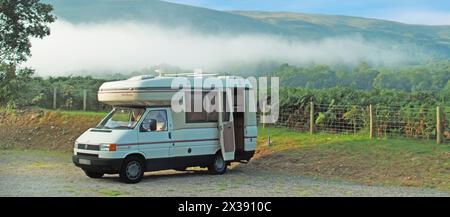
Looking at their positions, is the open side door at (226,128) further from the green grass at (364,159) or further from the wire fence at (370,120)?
the wire fence at (370,120)

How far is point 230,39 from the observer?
11169cm

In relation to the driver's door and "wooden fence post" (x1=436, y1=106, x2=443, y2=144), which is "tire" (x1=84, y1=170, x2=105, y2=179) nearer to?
the driver's door

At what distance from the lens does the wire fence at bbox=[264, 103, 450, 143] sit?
2091 cm

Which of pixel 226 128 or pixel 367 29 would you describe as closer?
pixel 226 128

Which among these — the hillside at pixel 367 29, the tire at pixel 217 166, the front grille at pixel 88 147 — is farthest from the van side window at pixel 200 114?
the hillside at pixel 367 29

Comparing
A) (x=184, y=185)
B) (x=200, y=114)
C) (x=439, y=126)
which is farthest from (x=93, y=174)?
(x=439, y=126)

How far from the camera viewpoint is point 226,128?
15.6 m

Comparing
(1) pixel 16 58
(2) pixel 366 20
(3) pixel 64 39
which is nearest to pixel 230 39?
(3) pixel 64 39

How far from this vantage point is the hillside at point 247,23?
4794 inches

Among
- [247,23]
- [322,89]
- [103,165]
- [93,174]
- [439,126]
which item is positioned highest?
[247,23]

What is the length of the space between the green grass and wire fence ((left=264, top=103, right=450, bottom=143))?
744 mm

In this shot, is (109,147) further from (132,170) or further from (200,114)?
(200,114)

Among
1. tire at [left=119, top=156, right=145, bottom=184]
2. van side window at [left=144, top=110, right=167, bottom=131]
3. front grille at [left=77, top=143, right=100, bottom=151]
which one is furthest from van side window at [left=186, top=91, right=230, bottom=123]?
front grille at [left=77, top=143, right=100, bottom=151]

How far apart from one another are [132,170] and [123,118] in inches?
57.6
